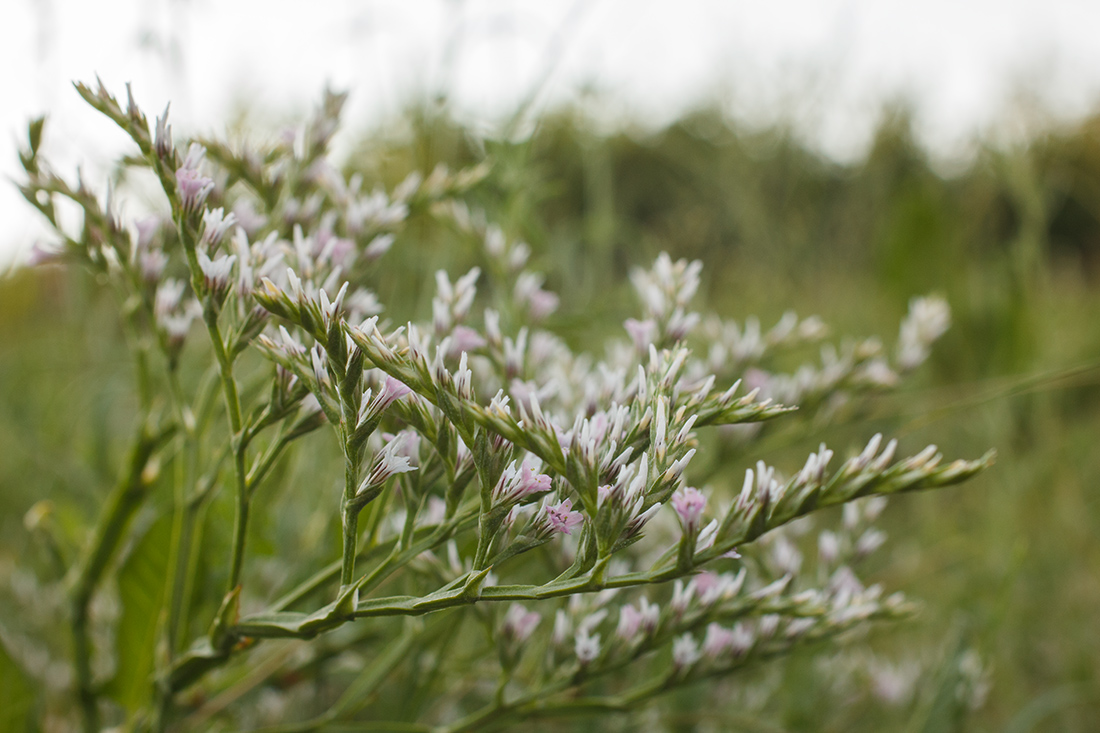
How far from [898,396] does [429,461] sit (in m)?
1.39

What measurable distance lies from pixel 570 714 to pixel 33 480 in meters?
1.14

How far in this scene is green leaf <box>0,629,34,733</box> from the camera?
520 mm

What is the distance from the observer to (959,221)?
2.60 metres

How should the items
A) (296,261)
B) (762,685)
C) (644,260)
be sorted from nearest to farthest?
(296,261), (762,685), (644,260)

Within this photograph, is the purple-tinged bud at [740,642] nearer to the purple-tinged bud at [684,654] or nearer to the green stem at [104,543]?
the purple-tinged bud at [684,654]

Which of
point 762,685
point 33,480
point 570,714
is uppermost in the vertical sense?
point 33,480

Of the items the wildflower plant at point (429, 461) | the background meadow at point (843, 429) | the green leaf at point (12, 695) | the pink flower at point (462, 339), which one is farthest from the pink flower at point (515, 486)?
the green leaf at point (12, 695)

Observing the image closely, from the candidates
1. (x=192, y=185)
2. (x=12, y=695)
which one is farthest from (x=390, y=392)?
(x=12, y=695)

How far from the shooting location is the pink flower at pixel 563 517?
34 cm

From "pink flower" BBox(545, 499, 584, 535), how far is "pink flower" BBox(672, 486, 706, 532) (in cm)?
4

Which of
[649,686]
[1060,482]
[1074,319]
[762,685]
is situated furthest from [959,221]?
[649,686]

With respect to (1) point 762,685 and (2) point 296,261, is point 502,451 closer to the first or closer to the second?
(2) point 296,261

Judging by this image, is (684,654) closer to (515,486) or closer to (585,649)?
(585,649)

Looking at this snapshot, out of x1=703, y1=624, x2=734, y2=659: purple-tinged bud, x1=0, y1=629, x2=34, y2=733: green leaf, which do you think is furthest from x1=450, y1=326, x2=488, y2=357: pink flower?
x1=0, y1=629, x2=34, y2=733: green leaf
